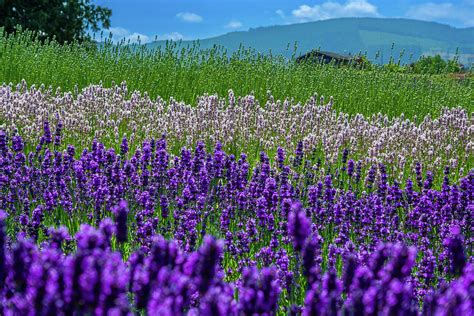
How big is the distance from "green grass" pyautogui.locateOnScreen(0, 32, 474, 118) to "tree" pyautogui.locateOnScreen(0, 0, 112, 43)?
10962 millimetres

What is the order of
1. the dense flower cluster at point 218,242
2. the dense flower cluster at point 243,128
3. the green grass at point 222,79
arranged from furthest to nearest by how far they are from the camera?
1. the green grass at point 222,79
2. the dense flower cluster at point 243,128
3. the dense flower cluster at point 218,242

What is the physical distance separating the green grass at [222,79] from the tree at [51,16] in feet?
36.0

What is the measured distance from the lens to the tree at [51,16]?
25.3 metres

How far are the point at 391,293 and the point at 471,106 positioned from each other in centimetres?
1280

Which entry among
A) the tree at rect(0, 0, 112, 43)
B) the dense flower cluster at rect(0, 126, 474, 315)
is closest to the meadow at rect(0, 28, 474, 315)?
the dense flower cluster at rect(0, 126, 474, 315)

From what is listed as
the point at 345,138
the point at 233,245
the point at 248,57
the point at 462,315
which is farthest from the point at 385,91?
the point at 462,315

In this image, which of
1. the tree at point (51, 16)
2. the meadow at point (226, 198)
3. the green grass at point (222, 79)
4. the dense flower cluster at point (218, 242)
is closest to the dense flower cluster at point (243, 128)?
the meadow at point (226, 198)

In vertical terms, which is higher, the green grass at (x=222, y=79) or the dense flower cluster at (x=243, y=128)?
the green grass at (x=222, y=79)

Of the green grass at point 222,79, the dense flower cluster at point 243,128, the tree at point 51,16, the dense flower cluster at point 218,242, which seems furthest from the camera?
the tree at point 51,16

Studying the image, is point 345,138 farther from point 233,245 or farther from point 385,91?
point 385,91

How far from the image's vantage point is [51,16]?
85.5 ft

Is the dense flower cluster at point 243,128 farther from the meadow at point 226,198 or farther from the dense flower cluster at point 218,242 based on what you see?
the dense flower cluster at point 218,242

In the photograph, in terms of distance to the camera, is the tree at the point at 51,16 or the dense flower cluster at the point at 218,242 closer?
the dense flower cluster at the point at 218,242

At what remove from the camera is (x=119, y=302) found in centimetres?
145
